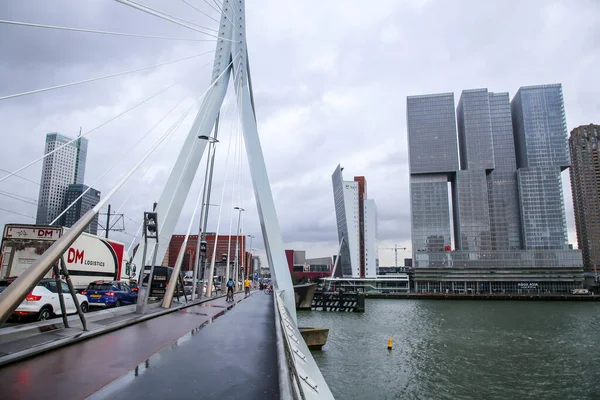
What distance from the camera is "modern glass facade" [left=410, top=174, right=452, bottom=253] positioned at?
131 meters

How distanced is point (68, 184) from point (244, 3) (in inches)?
548

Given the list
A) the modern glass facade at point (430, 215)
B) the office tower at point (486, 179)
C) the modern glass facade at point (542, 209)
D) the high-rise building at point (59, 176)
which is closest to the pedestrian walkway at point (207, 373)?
the high-rise building at point (59, 176)

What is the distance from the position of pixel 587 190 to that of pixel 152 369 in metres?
184

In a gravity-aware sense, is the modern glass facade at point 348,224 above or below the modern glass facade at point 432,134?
below

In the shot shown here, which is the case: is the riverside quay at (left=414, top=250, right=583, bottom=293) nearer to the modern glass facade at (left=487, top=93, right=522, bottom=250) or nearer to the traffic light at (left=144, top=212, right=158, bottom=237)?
the modern glass facade at (left=487, top=93, right=522, bottom=250)

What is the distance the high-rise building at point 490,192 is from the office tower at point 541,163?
303 mm

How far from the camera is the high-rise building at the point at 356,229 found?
Result: 145250 millimetres

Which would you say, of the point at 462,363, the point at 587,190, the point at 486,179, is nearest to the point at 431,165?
the point at 486,179

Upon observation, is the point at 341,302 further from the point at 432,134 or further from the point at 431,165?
the point at 432,134

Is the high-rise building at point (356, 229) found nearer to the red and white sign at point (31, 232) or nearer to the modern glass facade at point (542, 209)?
the modern glass facade at point (542, 209)

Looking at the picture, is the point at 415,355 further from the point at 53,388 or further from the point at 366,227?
the point at 366,227

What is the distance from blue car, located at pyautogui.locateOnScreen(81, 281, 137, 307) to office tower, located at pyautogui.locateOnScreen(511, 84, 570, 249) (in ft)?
434

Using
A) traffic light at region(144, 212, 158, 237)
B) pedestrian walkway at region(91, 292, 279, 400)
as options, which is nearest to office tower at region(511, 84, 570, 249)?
traffic light at region(144, 212, 158, 237)

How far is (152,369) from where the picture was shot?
18.6 feet
